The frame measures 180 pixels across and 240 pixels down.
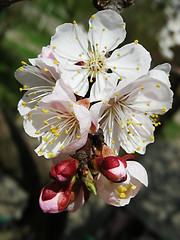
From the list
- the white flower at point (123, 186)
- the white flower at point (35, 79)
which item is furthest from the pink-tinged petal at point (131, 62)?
the white flower at point (123, 186)

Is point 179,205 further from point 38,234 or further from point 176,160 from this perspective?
point 38,234

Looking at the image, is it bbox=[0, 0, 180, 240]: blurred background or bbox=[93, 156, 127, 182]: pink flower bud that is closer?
bbox=[93, 156, 127, 182]: pink flower bud

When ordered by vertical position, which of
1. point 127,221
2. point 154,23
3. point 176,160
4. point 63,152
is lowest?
point 176,160

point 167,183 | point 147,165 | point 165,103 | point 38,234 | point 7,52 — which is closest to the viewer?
point 165,103

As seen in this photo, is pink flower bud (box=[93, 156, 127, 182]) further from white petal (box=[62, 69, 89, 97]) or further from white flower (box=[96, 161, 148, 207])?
white petal (box=[62, 69, 89, 97])

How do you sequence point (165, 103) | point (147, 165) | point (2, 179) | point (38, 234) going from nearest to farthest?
point (165, 103) → point (38, 234) → point (2, 179) → point (147, 165)

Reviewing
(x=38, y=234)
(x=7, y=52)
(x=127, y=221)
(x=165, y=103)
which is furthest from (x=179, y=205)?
(x=165, y=103)

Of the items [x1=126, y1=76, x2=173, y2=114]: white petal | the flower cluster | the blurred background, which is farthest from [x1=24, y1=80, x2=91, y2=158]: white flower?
the blurred background
